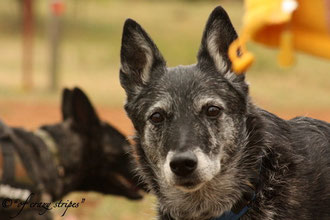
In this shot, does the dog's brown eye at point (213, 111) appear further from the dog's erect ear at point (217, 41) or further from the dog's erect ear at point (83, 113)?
the dog's erect ear at point (83, 113)

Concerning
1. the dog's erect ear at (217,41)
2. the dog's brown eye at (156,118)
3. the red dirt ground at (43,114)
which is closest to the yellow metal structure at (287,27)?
the dog's erect ear at (217,41)

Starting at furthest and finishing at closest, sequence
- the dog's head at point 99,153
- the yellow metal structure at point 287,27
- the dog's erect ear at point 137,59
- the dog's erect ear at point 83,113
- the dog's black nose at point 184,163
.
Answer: the dog's head at point 99,153 < the dog's erect ear at point 83,113 < the dog's erect ear at point 137,59 < the dog's black nose at point 184,163 < the yellow metal structure at point 287,27

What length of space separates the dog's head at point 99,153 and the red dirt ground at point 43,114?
6.88 m

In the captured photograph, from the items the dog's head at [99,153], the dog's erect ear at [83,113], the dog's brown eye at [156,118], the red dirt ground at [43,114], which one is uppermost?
the dog's brown eye at [156,118]

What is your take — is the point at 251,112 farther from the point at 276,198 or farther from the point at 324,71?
the point at 324,71

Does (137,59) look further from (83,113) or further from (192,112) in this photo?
(83,113)

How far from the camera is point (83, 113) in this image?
22.0ft

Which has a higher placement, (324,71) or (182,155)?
(182,155)

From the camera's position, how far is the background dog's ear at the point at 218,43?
12.3ft

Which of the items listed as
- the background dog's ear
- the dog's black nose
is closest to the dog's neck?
the background dog's ear

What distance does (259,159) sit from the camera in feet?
12.0

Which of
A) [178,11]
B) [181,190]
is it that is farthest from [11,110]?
[178,11]

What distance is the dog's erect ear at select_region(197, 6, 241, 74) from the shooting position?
12.3 ft

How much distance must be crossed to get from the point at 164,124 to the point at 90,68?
24.2 m
